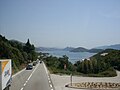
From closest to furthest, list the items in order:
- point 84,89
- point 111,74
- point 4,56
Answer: point 84,89 < point 111,74 < point 4,56

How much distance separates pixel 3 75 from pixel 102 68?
39739 mm

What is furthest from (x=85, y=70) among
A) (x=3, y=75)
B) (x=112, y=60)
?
(x=3, y=75)

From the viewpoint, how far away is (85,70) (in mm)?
54719

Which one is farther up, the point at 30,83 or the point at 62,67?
the point at 30,83

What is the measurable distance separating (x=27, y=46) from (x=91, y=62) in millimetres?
61435

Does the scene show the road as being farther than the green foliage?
No

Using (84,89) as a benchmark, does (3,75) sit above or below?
above

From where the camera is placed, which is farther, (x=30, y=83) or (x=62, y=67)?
(x=62, y=67)

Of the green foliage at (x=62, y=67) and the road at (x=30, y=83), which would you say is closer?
the road at (x=30, y=83)

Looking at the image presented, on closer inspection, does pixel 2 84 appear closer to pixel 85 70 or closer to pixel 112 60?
pixel 85 70

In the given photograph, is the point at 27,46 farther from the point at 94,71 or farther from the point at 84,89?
the point at 84,89

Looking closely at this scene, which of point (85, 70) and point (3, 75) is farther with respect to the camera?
point (85, 70)

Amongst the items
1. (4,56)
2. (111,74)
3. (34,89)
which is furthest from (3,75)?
(4,56)

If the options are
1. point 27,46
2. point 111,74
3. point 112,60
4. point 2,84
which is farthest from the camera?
point 27,46
